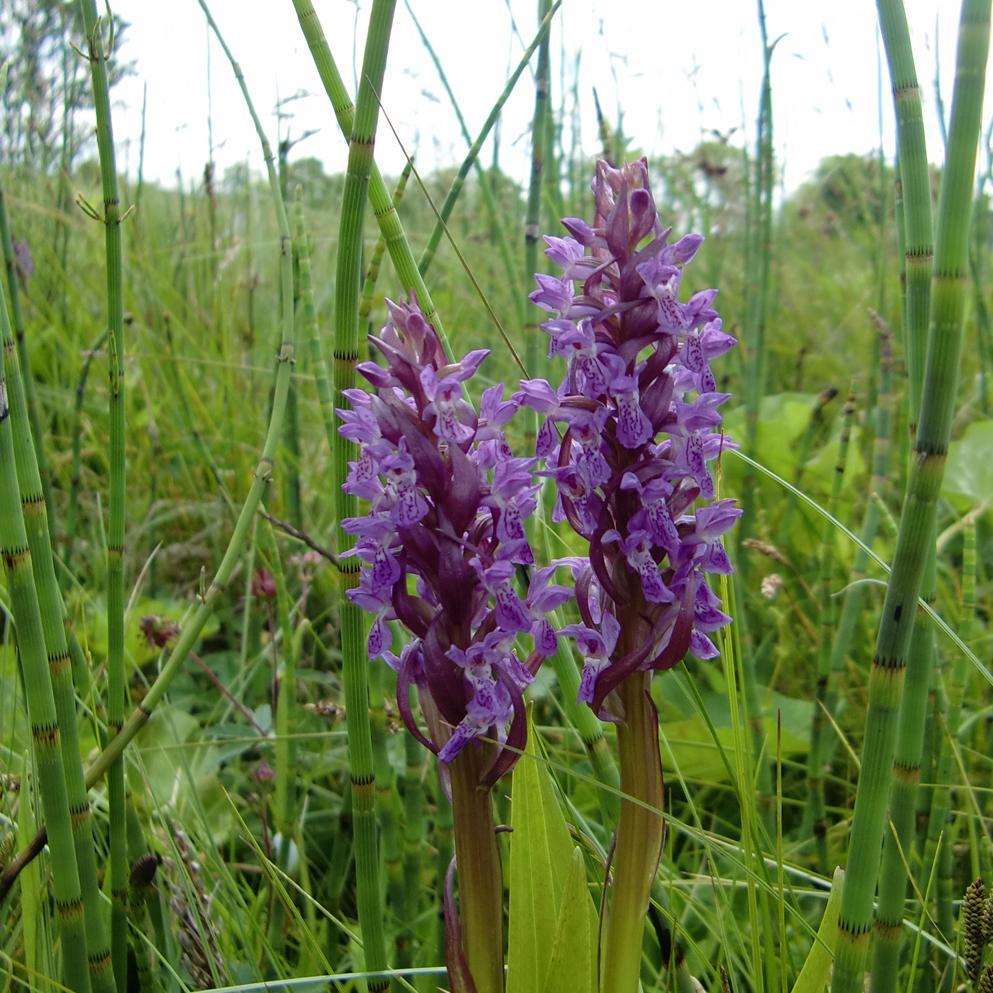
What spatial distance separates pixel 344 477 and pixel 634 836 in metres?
0.43

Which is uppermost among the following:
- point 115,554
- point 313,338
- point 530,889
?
point 313,338

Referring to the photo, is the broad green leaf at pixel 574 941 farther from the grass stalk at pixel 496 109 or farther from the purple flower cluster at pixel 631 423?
the grass stalk at pixel 496 109

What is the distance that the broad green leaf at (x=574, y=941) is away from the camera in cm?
83

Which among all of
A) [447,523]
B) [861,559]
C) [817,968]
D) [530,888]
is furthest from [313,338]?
[861,559]

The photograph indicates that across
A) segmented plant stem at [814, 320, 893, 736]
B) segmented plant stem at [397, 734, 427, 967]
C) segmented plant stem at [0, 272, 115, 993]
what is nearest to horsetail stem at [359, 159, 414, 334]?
segmented plant stem at [0, 272, 115, 993]

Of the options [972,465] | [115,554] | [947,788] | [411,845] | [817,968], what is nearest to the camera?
[817,968]

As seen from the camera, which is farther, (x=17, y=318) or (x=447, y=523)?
(x=17, y=318)

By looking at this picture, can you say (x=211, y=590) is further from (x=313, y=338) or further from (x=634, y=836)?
(x=634, y=836)

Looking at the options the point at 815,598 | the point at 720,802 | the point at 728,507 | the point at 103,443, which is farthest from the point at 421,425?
the point at 103,443

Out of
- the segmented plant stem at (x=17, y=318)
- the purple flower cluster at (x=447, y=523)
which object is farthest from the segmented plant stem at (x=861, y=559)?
the segmented plant stem at (x=17, y=318)

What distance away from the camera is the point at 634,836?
33.2 inches

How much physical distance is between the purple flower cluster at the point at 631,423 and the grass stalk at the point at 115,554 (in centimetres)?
63

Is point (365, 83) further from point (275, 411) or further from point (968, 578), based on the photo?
point (968, 578)

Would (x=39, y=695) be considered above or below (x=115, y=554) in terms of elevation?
below
